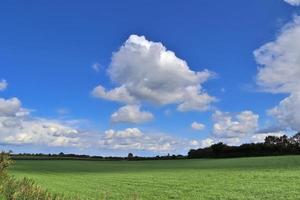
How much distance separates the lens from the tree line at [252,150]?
111 metres

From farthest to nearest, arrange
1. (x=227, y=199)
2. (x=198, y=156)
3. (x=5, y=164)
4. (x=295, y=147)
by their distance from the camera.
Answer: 1. (x=198, y=156)
2. (x=295, y=147)
3. (x=227, y=199)
4. (x=5, y=164)

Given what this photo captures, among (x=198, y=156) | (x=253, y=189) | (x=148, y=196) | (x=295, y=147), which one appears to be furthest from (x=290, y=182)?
(x=198, y=156)

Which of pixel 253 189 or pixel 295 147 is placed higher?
pixel 295 147

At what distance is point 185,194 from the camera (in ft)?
99.8

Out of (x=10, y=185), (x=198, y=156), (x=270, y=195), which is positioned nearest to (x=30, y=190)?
(x=10, y=185)

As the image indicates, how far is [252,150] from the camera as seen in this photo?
116 meters

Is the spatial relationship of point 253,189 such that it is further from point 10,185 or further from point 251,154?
point 251,154

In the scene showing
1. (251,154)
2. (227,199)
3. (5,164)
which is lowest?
(227,199)

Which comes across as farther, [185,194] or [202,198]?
[185,194]

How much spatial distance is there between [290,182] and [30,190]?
20254 millimetres

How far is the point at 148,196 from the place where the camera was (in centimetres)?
2984

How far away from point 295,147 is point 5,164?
96244 millimetres

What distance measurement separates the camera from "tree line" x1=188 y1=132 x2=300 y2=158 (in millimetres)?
111000

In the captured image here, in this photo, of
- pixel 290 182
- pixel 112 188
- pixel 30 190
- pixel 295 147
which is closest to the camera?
pixel 30 190
